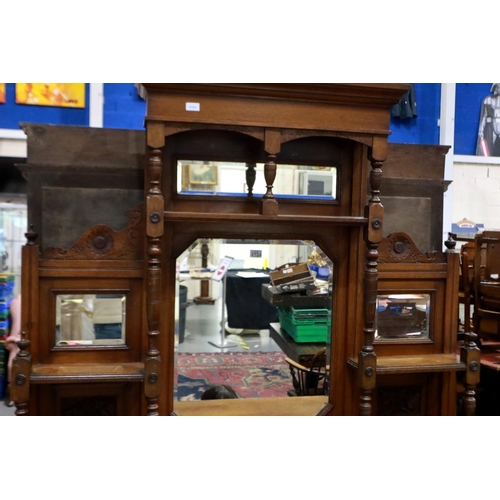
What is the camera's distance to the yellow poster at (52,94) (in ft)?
11.6

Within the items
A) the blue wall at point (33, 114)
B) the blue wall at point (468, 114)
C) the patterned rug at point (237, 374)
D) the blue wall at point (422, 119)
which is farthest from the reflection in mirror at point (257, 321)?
the blue wall at point (468, 114)

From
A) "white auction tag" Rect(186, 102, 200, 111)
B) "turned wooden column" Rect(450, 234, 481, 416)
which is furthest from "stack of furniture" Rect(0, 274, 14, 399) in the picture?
"turned wooden column" Rect(450, 234, 481, 416)

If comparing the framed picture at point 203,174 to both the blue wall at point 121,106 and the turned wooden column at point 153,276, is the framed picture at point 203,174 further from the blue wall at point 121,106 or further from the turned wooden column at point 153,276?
the blue wall at point 121,106

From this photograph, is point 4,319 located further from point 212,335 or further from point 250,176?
point 250,176

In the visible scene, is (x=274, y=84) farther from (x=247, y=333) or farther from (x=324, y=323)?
(x=247, y=333)

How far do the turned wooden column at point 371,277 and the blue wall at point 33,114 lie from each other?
258cm

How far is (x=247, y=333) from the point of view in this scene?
2.59 meters

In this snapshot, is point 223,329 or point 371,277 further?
point 223,329

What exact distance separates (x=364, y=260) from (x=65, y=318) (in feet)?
4.14

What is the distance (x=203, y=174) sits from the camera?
199 centimetres

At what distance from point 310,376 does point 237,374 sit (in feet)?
1.23

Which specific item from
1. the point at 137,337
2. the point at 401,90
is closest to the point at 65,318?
the point at 137,337

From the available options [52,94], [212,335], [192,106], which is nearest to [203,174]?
[192,106]

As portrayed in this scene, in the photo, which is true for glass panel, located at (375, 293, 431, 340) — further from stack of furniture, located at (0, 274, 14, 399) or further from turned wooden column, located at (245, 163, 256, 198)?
stack of furniture, located at (0, 274, 14, 399)
